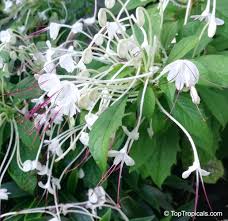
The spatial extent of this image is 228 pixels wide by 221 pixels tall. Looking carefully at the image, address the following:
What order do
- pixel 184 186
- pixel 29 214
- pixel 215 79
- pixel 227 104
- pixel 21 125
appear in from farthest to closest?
pixel 184 186 < pixel 29 214 < pixel 21 125 < pixel 227 104 < pixel 215 79

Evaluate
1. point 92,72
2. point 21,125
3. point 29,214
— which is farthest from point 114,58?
point 29,214

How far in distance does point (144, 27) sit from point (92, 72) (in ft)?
0.42

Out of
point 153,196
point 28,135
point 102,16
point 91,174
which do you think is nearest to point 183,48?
point 102,16

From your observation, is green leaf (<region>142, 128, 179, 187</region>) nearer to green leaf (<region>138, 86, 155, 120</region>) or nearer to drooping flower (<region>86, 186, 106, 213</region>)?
green leaf (<region>138, 86, 155, 120</region>)

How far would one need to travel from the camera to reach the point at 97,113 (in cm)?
86

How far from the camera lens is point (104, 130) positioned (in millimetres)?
757

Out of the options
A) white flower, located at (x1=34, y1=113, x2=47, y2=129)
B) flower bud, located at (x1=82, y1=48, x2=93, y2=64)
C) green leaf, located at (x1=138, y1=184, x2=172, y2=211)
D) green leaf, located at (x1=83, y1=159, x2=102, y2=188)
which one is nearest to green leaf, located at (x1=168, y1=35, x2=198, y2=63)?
flower bud, located at (x1=82, y1=48, x2=93, y2=64)

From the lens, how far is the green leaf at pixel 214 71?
719 millimetres

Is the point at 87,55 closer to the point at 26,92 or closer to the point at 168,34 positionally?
the point at 168,34

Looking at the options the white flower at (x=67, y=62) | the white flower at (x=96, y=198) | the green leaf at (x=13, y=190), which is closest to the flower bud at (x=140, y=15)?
the white flower at (x=67, y=62)

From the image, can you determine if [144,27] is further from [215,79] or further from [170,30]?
[215,79]

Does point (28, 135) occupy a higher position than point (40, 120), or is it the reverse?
point (40, 120)

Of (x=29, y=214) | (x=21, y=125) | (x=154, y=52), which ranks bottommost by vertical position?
(x=29, y=214)

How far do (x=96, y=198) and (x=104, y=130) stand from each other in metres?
0.46
